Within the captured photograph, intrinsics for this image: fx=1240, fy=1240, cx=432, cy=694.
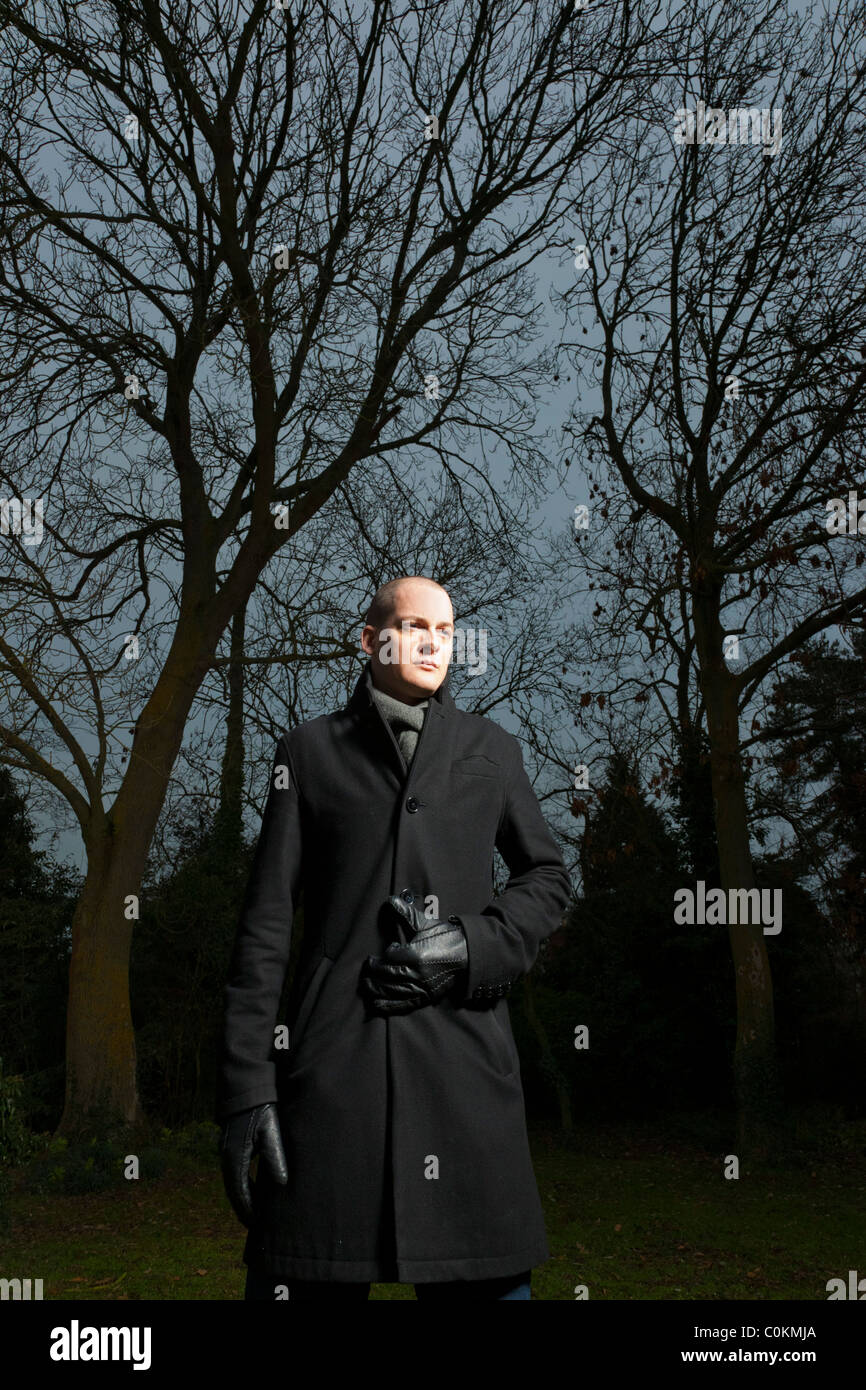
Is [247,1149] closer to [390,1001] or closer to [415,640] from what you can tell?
[390,1001]

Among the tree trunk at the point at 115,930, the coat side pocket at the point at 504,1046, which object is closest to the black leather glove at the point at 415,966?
the coat side pocket at the point at 504,1046

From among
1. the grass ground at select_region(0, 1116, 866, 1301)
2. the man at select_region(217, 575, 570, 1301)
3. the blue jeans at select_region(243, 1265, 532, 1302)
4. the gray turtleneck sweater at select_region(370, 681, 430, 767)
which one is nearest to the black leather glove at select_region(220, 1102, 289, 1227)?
the man at select_region(217, 575, 570, 1301)

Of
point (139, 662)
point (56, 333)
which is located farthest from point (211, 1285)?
point (56, 333)

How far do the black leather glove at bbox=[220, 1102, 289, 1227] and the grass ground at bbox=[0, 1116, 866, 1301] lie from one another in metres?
4.36

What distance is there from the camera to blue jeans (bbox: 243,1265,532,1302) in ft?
8.43

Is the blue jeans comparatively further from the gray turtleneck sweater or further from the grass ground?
the grass ground

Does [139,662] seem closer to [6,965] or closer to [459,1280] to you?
[6,965]

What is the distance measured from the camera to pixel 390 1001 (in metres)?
2.64

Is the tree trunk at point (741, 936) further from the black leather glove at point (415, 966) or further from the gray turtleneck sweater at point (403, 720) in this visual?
the black leather glove at point (415, 966)

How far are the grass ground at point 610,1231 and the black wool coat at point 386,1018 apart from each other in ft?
14.4

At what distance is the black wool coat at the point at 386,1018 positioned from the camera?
2555mm

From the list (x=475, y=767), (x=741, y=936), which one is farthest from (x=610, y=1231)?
(x=475, y=767)
